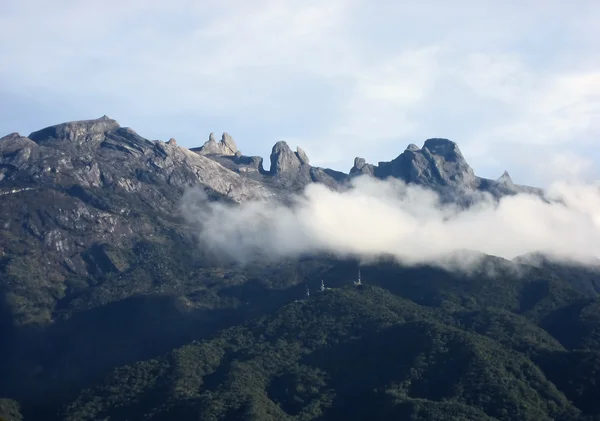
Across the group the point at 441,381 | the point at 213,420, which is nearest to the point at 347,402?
the point at 441,381

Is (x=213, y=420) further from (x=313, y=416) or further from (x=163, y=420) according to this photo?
(x=313, y=416)

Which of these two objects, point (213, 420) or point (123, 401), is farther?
point (123, 401)

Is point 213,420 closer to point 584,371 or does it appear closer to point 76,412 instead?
point 76,412

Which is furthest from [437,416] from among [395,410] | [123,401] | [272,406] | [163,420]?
[123,401]

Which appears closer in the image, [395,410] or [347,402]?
[395,410]

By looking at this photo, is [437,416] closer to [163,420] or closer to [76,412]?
[163,420]

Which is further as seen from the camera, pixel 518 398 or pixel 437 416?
pixel 518 398

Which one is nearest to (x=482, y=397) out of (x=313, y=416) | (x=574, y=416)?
(x=574, y=416)
